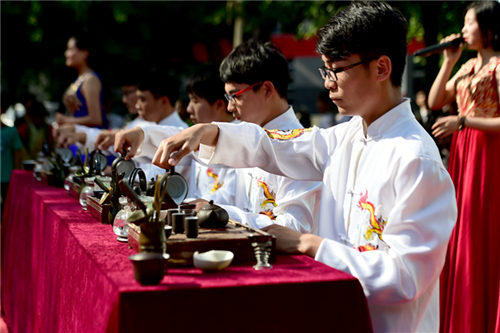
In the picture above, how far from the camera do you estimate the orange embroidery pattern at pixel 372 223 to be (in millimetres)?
2165

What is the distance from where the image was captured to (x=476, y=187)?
12.3 feet

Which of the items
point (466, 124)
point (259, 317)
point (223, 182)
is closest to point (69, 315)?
point (259, 317)

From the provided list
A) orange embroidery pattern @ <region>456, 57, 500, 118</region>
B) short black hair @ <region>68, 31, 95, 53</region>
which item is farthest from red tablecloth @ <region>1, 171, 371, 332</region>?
short black hair @ <region>68, 31, 95, 53</region>

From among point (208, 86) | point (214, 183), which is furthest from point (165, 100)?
point (214, 183)

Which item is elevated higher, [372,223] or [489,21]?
[489,21]

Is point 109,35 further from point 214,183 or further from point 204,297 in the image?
point 204,297

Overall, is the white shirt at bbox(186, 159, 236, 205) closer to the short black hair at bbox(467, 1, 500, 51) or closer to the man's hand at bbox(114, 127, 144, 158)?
the man's hand at bbox(114, 127, 144, 158)

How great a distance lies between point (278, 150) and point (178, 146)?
2.03 ft

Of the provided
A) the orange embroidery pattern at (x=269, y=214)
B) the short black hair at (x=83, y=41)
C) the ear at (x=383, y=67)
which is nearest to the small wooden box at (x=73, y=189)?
the orange embroidery pattern at (x=269, y=214)

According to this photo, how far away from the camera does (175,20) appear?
16078 mm

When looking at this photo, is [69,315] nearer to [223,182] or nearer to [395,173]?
[395,173]

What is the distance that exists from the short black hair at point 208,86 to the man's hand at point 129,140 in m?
1.34

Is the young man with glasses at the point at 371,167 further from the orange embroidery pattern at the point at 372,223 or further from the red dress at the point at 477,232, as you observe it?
the red dress at the point at 477,232

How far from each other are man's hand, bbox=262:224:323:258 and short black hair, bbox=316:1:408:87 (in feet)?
2.20
